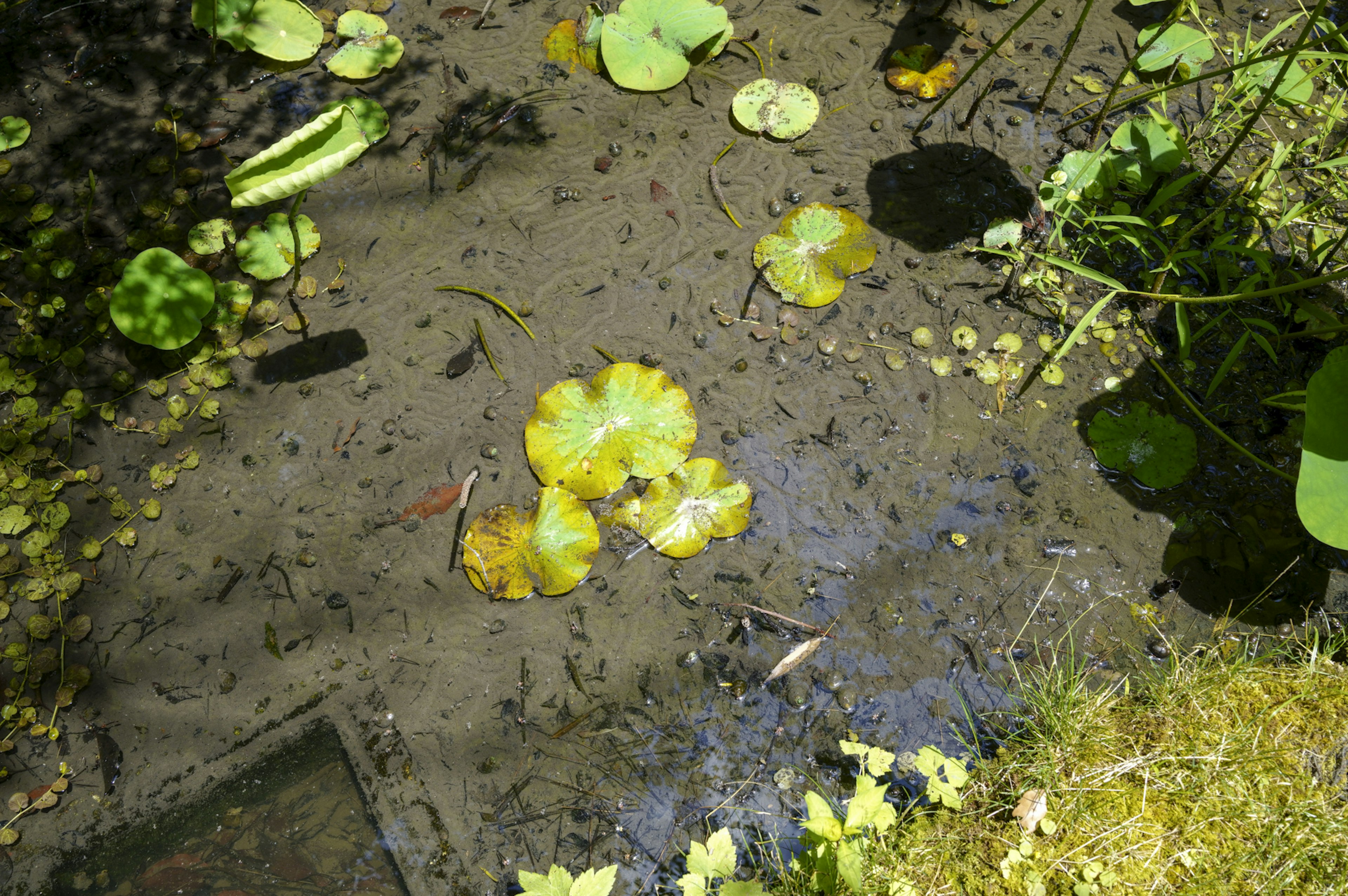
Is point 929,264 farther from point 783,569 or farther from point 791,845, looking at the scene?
point 791,845

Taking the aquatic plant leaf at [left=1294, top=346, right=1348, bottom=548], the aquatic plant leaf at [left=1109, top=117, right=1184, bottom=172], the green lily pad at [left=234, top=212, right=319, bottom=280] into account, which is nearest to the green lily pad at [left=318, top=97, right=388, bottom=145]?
the green lily pad at [left=234, top=212, right=319, bottom=280]

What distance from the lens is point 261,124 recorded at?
10.4 ft

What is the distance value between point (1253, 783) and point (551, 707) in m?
1.92

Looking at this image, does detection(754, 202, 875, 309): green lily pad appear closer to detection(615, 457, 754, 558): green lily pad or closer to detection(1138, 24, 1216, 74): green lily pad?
detection(615, 457, 754, 558): green lily pad

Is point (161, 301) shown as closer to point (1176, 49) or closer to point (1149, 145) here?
point (1149, 145)

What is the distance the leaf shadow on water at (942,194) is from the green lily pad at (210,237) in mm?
2484

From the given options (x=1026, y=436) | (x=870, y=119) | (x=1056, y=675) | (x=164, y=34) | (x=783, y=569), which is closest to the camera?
(x=1056, y=675)

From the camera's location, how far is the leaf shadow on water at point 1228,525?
7.75ft

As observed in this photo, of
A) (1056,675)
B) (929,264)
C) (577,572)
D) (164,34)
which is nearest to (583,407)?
(577,572)

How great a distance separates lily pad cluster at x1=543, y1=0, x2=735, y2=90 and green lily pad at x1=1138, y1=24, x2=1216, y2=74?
172cm

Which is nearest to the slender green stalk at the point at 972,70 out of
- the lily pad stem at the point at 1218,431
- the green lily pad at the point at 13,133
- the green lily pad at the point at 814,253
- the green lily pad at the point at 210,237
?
the green lily pad at the point at 814,253

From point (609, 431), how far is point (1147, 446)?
1792 millimetres

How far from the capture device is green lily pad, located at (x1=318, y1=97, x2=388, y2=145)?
3092 millimetres

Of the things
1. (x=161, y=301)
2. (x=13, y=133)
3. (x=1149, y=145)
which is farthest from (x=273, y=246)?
(x=1149, y=145)
